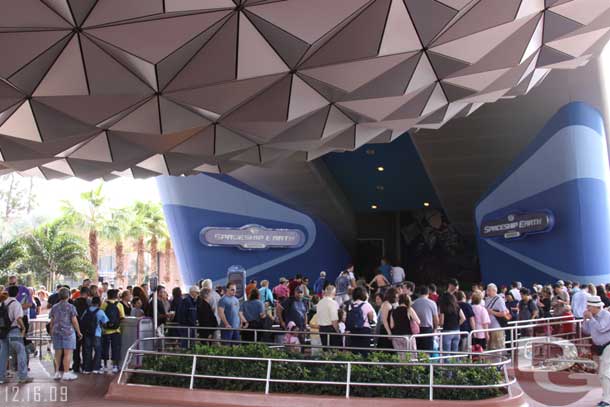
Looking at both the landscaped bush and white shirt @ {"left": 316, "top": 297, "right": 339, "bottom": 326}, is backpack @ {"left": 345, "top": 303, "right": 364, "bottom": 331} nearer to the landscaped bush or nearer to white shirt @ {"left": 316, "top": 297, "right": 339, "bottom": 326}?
white shirt @ {"left": 316, "top": 297, "right": 339, "bottom": 326}

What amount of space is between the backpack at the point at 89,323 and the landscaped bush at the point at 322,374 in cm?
204

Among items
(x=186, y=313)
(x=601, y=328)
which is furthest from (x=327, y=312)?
(x=601, y=328)

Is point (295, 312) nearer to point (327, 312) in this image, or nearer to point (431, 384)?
→ point (327, 312)

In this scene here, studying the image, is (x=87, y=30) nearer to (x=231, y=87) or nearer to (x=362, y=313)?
(x=231, y=87)

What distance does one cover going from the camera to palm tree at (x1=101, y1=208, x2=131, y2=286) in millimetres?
59938

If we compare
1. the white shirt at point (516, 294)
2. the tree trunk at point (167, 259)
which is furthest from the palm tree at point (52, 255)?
the white shirt at point (516, 294)

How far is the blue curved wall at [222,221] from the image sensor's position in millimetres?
34125

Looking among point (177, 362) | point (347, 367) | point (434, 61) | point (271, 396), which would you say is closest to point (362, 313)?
point (347, 367)

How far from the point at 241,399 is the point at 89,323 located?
500cm

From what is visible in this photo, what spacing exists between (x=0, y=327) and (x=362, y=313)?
302 inches

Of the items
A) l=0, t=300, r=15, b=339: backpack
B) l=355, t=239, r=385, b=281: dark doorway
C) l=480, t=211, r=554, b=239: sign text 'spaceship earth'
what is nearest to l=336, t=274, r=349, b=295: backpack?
l=480, t=211, r=554, b=239: sign text 'spaceship earth'

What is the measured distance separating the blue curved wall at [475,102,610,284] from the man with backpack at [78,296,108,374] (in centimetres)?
1864

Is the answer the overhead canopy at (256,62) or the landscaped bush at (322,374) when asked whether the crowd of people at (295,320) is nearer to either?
the landscaped bush at (322,374)

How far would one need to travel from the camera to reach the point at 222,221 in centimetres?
3466
